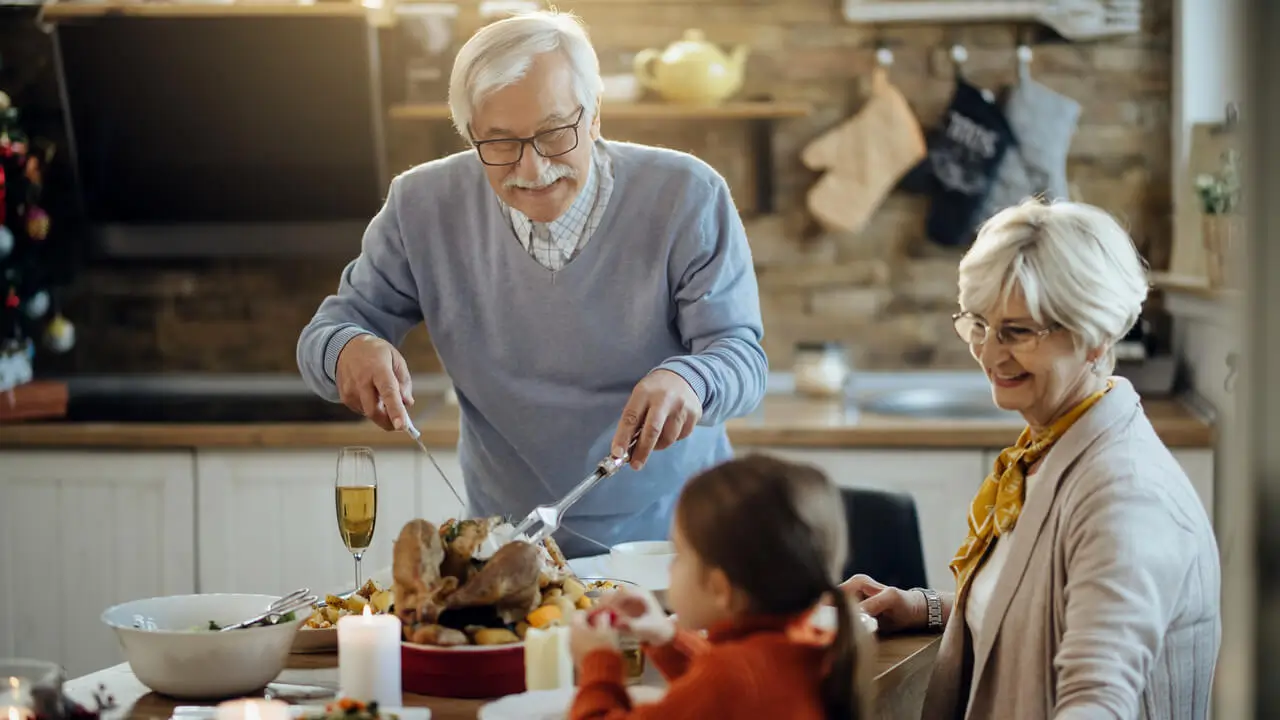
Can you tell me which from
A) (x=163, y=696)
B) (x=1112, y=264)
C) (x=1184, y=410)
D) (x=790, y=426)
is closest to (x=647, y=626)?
(x=163, y=696)

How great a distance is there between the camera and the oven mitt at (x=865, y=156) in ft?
12.7

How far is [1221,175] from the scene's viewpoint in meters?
3.44

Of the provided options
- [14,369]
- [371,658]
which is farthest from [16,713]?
[14,369]

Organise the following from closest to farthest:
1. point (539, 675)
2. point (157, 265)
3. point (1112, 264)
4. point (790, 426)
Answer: point (539, 675) < point (1112, 264) < point (790, 426) < point (157, 265)

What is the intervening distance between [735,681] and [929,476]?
2186mm

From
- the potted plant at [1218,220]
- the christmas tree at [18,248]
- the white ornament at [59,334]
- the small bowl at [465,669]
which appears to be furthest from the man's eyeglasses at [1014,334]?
the white ornament at [59,334]

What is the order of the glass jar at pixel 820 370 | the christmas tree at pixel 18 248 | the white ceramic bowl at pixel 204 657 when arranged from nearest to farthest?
the white ceramic bowl at pixel 204 657 → the christmas tree at pixel 18 248 → the glass jar at pixel 820 370

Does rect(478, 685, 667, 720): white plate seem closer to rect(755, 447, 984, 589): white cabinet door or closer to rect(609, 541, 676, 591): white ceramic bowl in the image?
rect(609, 541, 676, 591): white ceramic bowl

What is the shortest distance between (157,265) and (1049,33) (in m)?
2.58

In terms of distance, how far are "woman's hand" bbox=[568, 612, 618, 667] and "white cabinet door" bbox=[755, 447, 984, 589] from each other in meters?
2.06

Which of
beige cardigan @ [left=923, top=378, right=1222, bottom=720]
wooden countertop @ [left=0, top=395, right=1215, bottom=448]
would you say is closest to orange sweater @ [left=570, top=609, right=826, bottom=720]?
beige cardigan @ [left=923, top=378, right=1222, bottom=720]

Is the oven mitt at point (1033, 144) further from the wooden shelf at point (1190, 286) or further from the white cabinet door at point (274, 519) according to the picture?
the white cabinet door at point (274, 519)

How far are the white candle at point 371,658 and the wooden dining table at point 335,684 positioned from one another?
6 centimetres

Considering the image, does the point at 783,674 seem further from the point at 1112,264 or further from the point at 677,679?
the point at 1112,264
